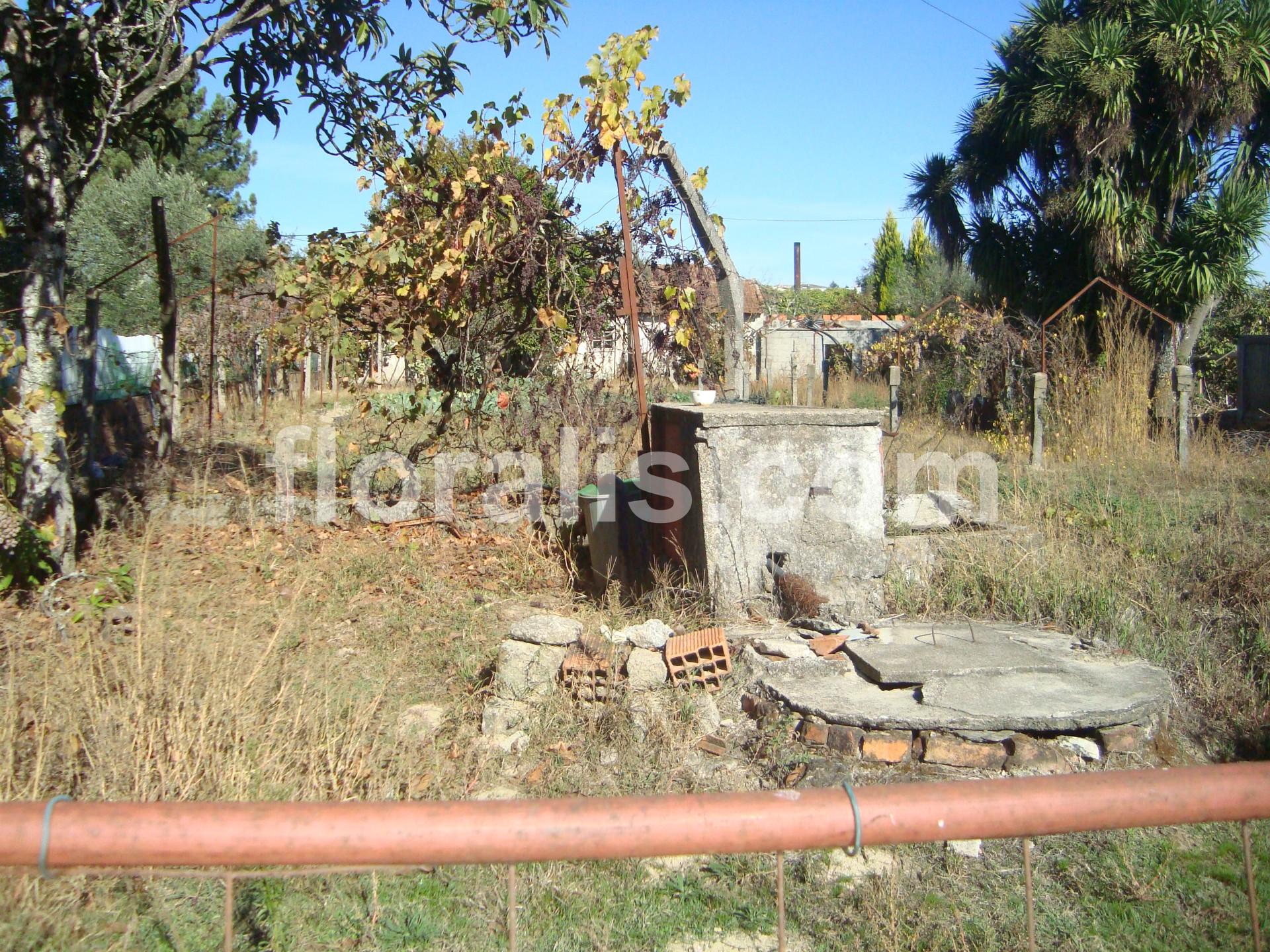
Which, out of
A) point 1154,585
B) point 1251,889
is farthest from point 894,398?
point 1251,889

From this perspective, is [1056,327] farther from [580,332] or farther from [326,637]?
[326,637]

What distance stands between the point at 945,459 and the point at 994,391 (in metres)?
4.20

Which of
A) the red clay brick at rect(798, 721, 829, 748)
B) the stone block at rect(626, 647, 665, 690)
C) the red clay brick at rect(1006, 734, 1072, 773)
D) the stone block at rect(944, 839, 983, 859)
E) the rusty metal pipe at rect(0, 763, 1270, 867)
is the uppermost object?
the rusty metal pipe at rect(0, 763, 1270, 867)

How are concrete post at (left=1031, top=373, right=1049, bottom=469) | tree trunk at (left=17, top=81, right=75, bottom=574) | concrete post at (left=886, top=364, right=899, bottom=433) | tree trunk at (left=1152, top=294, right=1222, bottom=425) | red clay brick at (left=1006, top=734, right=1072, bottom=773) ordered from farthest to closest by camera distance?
tree trunk at (left=1152, top=294, right=1222, bottom=425) < concrete post at (left=886, top=364, right=899, bottom=433) < concrete post at (left=1031, top=373, right=1049, bottom=469) < tree trunk at (left=17, top=81, right=75, bottom=574) < red clay brick at (left=1006, top=734, right=1072, bottom=773)

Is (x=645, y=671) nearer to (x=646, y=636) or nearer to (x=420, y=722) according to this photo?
(x=646, y=636)

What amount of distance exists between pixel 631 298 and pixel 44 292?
3.11 m

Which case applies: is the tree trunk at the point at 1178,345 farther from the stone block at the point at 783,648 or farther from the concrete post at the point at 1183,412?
the stone block at the point at 783,648

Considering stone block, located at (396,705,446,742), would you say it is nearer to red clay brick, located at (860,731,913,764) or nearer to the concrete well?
the concrete well

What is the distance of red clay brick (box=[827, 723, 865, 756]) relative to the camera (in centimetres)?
366

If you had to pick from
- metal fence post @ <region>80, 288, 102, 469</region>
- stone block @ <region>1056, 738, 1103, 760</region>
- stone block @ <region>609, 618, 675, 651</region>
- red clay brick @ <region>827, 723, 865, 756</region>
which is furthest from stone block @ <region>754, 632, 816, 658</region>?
metal fence post @ <region>80, 288, 102, 469</region>

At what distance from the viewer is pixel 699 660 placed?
13.3 ft

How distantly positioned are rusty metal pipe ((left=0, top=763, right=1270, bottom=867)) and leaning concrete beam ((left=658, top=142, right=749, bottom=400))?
5535 millimetres

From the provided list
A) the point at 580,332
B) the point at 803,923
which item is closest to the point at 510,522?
the point at 580,332

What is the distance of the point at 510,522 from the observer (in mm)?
6273
